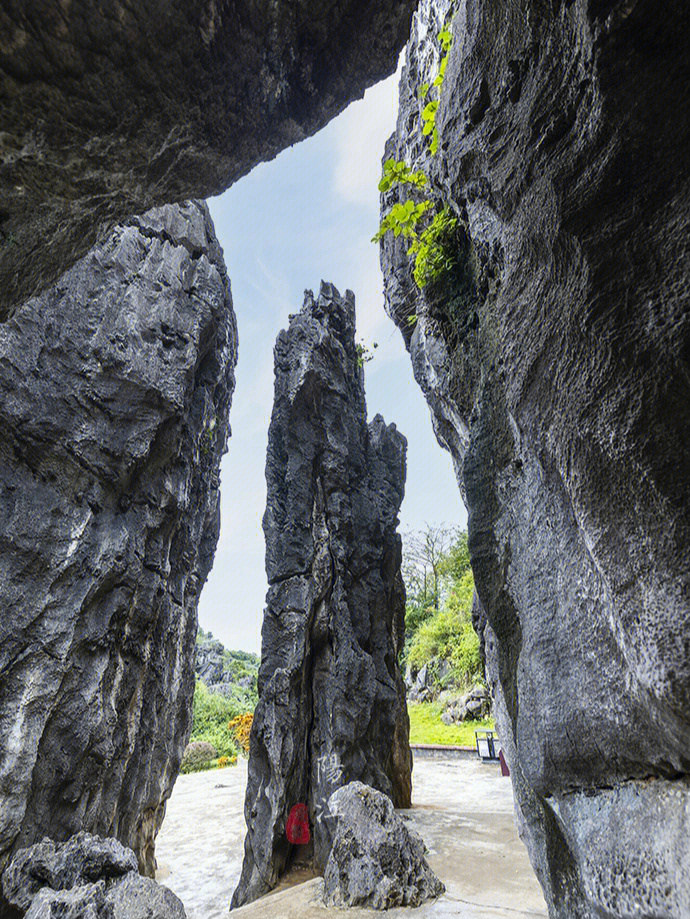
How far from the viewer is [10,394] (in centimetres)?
633

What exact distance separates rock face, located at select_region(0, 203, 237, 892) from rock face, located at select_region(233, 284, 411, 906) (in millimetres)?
1964

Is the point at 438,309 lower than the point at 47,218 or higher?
higher

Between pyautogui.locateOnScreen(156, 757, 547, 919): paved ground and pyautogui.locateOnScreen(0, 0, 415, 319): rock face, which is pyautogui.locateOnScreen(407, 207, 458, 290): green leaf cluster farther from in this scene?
pyautogui.locateOnScreen(156, 757, 547, 919): paved ground

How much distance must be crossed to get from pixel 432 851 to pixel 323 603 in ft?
16.2

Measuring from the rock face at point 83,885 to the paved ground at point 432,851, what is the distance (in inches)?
63.2

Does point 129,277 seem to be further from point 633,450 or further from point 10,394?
point 633,450

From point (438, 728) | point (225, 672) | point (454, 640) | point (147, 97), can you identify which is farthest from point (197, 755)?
point (147, 97)

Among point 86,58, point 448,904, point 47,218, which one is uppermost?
point 86,58

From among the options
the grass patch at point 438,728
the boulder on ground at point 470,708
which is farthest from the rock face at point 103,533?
the boulder on ground at point 470,708

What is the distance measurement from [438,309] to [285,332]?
971 cm

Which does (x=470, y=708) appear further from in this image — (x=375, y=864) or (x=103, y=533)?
(x=103, y=533)

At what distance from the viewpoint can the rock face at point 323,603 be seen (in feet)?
31.1

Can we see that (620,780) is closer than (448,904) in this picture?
Yes

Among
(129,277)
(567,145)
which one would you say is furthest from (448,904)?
(129,277)
